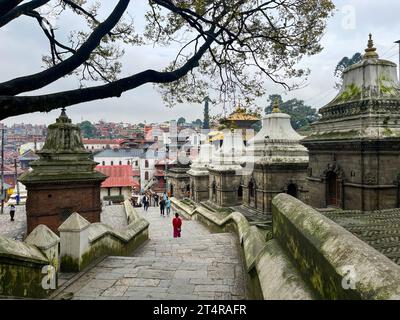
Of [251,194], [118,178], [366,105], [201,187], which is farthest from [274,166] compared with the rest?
→ [118,178]

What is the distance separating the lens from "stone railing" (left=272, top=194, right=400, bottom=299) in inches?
86.7

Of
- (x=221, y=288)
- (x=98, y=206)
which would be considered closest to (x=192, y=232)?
(x=98, y=206)

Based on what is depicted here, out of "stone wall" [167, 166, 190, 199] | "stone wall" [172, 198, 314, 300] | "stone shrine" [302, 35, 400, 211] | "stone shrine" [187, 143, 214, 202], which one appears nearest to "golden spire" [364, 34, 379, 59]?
"stone shrine" [302, 35, 400, 211]

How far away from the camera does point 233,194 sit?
23078 millimetres

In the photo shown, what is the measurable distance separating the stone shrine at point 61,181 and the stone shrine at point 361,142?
32.9ft

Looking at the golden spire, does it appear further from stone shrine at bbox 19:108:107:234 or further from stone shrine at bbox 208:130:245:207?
stone shrine at bbox 19:108:107:234

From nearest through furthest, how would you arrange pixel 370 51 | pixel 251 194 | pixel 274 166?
1. pixel 370 51
2. pixel 274 166
3. pixel 251 194

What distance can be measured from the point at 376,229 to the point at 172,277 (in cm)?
366

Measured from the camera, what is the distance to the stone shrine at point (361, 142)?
10.7m

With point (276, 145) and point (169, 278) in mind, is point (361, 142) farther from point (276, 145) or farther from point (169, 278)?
point (276, 145)

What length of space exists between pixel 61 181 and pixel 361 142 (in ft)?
39.6

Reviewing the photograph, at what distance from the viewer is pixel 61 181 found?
1392 centimetres

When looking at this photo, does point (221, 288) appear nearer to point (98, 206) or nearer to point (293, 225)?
point (293, 225)

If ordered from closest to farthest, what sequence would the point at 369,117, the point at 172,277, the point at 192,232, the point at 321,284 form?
the point at 321,284, the point at 172,277, the point at 369,117, the point at 192,232
